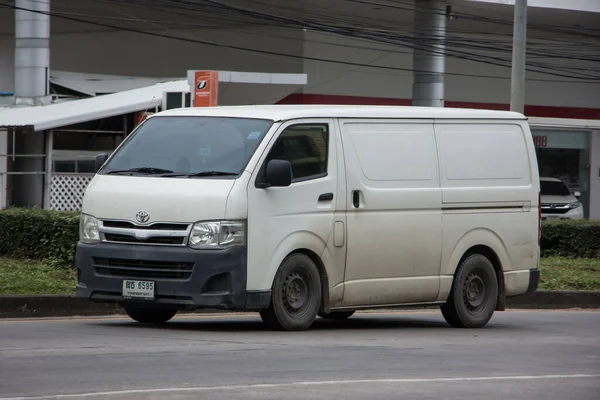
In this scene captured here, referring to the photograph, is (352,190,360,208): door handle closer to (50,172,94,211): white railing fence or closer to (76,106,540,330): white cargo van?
(76,106,540,330): white cargo van

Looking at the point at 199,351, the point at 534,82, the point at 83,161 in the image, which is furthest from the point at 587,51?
the point at 199,351

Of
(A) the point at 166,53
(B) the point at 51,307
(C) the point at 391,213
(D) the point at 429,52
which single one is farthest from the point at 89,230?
(A) the point at 166,53

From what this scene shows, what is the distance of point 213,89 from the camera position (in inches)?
820

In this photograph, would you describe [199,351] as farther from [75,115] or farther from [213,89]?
[75,115]

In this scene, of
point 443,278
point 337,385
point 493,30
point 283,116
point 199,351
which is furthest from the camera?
point 493,30

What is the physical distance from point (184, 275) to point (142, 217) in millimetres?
639

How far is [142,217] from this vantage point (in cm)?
1147

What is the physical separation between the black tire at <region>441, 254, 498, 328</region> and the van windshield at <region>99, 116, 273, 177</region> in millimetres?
2915

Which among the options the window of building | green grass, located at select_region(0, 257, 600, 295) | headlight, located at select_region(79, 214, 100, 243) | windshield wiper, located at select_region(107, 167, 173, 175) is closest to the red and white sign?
A: green grass, located at select_region(0, 257, 600, 295)

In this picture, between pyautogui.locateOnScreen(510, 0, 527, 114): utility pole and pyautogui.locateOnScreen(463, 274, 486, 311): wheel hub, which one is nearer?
pyautogui.locateOnScreen(463, 274, 486, 311): wheel hub

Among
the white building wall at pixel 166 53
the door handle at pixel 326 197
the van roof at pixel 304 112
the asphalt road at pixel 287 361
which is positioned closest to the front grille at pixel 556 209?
the white building wall at pixel 166 53

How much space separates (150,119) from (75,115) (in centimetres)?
1570

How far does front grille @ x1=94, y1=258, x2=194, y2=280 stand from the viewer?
1138 cm

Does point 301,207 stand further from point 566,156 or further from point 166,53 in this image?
point 166,53
